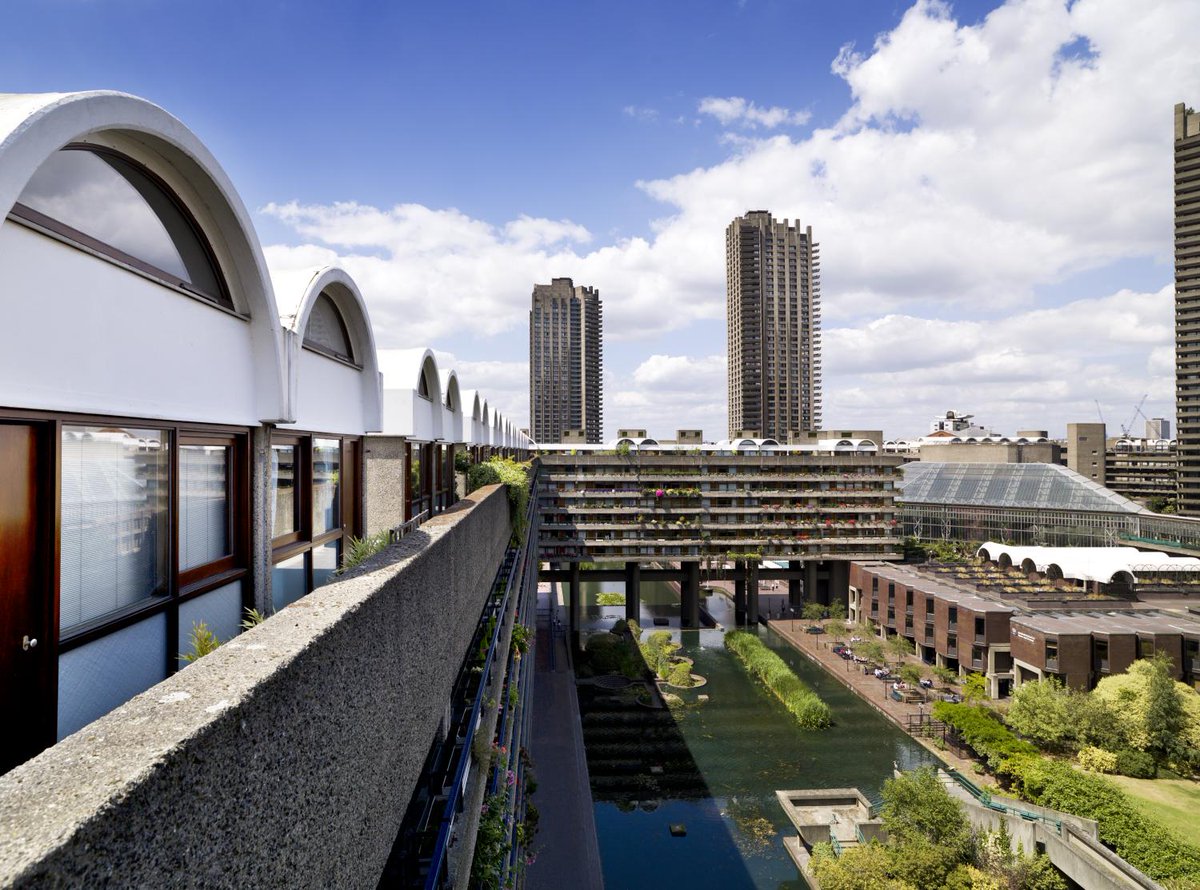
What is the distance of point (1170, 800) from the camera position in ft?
82.6

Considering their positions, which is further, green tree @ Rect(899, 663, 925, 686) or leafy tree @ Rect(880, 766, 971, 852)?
green tree @ Rect(899, 663, 925, 686)

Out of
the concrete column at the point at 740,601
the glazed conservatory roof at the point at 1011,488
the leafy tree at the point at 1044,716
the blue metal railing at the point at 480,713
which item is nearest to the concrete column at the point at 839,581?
the concrete column at the point at 740,601

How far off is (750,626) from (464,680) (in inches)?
2022

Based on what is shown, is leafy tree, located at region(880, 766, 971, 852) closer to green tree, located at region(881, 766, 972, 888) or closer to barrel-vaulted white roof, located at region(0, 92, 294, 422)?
green tree, located at region(881, 766, 972, 888)

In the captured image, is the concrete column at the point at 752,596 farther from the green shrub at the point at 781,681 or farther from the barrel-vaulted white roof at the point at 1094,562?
the barrel-vaulted white roof at the point at 1094,562

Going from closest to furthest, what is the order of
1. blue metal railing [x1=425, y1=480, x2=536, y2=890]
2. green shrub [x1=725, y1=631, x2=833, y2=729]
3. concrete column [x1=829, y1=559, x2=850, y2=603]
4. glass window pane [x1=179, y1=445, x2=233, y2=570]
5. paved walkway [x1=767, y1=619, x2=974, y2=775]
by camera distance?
1. blue metal railing [x1=425, y1=480, x2=536, y2=890]
2. glass window pane [x1=179, y1=445, x2=233, y2=570]
3. paved walkway [x1=767, y1=619, x2=974, y2=775]
4. green shrub [x1=725, y1=631, x2=833, y2=729]
5. concrete column [x1=829, y1=559, x2=850, y2=603]

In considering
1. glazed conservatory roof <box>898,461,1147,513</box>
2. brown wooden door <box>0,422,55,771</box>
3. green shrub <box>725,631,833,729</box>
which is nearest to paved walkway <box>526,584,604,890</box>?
green shrub <box>725,631,833,729</box>

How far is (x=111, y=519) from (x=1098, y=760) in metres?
35.8

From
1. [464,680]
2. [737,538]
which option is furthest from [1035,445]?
[464,680]

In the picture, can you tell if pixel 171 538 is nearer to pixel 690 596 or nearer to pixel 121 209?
pixel 121 209

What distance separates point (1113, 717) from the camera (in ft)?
93.0

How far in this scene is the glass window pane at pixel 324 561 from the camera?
27.9 ft

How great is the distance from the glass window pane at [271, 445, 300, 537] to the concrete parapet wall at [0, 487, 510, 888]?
241 centimetres

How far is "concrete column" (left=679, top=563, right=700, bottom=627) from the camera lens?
2191 inches
